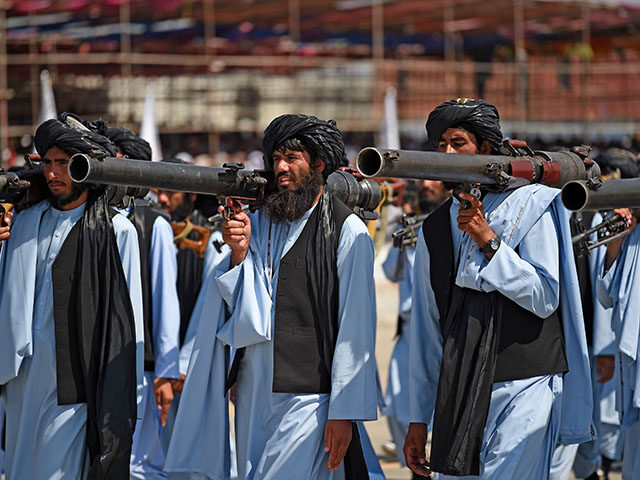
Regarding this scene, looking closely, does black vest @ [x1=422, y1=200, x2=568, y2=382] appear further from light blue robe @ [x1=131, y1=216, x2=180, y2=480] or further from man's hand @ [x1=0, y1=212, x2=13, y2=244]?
light blue robe @ [x1=131, y1=216, x2=180, y2=480]

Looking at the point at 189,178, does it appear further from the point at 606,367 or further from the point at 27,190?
the point at 606,367

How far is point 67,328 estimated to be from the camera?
4.96m

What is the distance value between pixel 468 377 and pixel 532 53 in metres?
22.3

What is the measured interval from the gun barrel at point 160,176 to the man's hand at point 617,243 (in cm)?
190

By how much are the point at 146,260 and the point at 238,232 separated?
178 cm

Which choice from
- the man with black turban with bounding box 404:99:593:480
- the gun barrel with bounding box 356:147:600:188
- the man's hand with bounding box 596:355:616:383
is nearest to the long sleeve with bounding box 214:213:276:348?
the man with black turban with bounding box 404:99:593:480

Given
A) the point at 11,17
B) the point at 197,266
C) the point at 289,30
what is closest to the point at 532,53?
the point at 289,30

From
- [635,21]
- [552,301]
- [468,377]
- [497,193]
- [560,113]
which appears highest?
[635,21]

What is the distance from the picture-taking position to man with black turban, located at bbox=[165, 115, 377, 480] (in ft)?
15.3

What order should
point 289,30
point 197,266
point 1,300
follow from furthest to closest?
point 289,30, point 197,266, point 1,300

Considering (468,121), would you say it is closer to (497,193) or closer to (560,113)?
(497,193)

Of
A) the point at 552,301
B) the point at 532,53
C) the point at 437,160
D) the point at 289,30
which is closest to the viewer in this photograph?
the point at 437,160

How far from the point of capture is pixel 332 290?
15.7ft

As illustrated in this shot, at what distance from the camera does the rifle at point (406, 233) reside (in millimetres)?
7148
